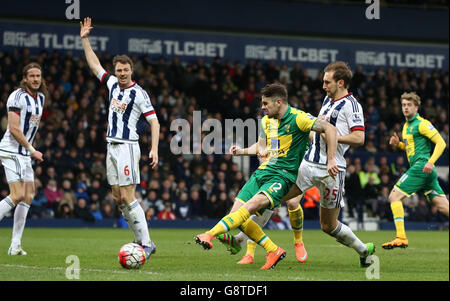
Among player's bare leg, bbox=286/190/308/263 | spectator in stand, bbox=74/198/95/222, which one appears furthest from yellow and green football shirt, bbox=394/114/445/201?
spectator in stand, bbox=74/198/95/222

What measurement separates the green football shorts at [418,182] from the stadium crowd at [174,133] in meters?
8.87

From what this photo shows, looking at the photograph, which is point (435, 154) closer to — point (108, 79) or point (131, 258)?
point (108, 79)

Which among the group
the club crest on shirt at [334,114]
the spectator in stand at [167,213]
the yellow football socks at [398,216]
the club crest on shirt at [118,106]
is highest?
the club crest on shirt at [118,106]

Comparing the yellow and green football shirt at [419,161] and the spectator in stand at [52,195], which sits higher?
the yellow and green football shirt at [419,161]

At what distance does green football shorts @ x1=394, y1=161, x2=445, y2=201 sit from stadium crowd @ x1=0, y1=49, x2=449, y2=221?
8.87 metres

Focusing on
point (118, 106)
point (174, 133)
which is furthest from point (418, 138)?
point (174, 133)

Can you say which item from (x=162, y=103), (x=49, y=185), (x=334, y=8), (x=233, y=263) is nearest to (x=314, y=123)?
(x=233, y=263)

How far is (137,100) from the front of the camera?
932 cm

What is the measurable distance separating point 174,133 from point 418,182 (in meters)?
12.1

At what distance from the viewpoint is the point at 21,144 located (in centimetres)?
981

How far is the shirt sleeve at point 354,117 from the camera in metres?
8.55

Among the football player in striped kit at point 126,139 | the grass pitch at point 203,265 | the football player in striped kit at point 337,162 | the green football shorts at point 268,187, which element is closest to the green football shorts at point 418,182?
the grass pitch at point 203,265

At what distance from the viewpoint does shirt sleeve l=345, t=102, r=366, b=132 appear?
8.55 m

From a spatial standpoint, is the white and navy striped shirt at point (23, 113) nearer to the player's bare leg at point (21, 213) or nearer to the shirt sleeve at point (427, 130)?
the player's bare leg at point (21, 213)
